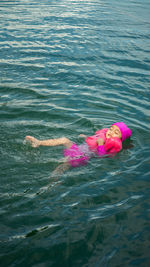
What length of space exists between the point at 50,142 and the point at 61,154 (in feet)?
1.39

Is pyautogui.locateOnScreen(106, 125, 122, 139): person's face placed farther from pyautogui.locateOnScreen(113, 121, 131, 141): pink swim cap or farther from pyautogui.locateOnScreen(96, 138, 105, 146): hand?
pyautogui.locateOnScreen(96, 138, 105, 146): hand

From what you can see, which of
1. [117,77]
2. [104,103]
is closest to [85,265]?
[104,103]

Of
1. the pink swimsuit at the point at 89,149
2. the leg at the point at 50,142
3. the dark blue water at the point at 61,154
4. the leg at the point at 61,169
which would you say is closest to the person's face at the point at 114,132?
the pink swimsuit at the point at 89,149

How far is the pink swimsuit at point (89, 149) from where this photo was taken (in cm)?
624

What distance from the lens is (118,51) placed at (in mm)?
14195

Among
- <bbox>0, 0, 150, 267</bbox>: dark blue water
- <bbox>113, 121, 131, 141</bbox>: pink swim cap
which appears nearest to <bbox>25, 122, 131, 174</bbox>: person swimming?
<bbox>113, 121, 131, 141</bbox>: pink swim cap

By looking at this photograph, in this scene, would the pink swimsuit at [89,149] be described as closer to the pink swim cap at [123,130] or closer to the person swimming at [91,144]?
the person swimming at [91,144]

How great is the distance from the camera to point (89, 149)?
21.9ft

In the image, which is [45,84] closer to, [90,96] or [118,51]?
[90,96]

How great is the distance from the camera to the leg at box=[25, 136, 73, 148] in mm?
6461

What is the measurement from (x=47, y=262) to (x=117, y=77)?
882 cm

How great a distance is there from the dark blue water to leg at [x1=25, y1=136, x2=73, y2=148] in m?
0.14

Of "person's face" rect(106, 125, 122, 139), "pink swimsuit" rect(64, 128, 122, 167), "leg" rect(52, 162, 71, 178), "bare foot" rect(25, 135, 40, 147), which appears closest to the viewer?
"leg" rect(52, 162, 71, 178)

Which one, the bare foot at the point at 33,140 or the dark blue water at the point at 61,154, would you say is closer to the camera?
the dark blue water at the point at 61,154
